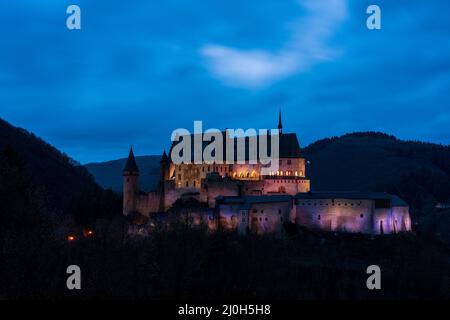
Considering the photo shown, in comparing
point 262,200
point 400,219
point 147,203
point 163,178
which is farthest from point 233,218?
point 400,219

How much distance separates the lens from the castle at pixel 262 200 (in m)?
59.8

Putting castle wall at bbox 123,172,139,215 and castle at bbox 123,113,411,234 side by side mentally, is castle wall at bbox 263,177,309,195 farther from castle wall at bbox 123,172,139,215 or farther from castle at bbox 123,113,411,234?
castle wall at bbox 123,172,139,215

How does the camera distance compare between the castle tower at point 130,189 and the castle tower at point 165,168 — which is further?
the castle tower at point 165,168

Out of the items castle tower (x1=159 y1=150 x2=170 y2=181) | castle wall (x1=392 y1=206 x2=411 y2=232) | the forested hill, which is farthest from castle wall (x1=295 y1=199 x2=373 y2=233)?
the forested hill

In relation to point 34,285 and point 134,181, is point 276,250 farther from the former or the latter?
point 34,285

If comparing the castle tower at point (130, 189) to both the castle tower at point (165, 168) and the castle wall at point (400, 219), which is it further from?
the castle wall at point (400, 219)

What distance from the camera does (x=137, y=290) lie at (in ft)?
105

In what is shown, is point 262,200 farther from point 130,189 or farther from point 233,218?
point 130,189

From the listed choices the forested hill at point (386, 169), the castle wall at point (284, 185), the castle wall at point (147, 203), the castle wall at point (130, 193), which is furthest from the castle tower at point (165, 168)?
the forested hill at point (386, 169)

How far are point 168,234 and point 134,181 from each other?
25839 mm

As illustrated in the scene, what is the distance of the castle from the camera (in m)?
59.8

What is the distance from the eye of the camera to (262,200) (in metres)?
60.4

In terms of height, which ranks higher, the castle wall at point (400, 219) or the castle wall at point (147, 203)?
the castle wall at point (147, 203)
